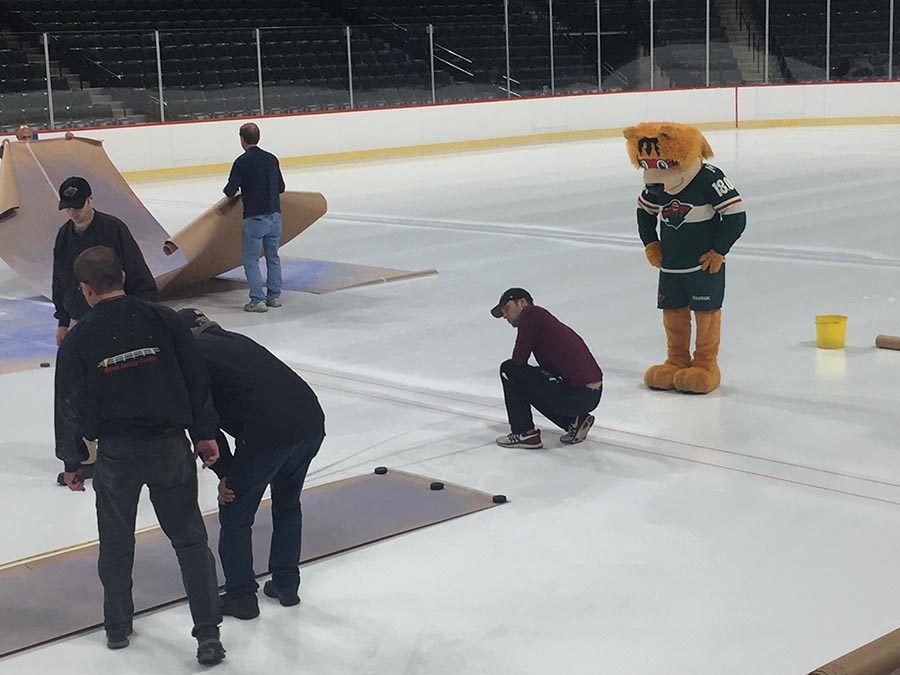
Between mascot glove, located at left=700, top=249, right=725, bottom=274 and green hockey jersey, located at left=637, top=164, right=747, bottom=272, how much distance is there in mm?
27

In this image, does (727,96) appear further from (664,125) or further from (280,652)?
(280,652)

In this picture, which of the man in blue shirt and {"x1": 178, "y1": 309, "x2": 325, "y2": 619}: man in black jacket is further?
the man in blue shirt

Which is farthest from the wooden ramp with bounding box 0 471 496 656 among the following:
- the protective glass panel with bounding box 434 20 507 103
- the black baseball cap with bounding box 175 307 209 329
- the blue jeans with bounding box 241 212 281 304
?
the protective glass panel with bounding box 434 20 507 103

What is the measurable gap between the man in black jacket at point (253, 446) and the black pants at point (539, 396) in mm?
1983

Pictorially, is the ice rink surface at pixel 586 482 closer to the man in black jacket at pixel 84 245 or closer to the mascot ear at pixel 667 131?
the man in black jacket at pixel 84 245

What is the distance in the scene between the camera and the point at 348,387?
311 inches

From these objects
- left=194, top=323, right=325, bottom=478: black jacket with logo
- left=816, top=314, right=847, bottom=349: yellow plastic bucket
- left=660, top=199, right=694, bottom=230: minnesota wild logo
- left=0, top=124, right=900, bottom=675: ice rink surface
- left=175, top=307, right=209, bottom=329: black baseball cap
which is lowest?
left=0, top=124, right=900, bottom=675: ice rink surface

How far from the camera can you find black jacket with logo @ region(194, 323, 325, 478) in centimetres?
425

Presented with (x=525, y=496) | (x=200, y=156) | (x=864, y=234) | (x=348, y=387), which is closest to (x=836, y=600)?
(x=525, y=496)

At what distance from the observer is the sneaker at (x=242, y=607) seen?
14.7ft

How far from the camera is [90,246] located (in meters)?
6.07

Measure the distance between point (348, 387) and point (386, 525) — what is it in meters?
2.56

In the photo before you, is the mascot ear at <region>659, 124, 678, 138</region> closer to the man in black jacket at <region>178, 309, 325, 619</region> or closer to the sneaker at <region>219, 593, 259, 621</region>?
the man in black jacket at <region>178, 309, 325, 619</region>

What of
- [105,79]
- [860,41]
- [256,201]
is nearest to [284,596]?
[256,201]
